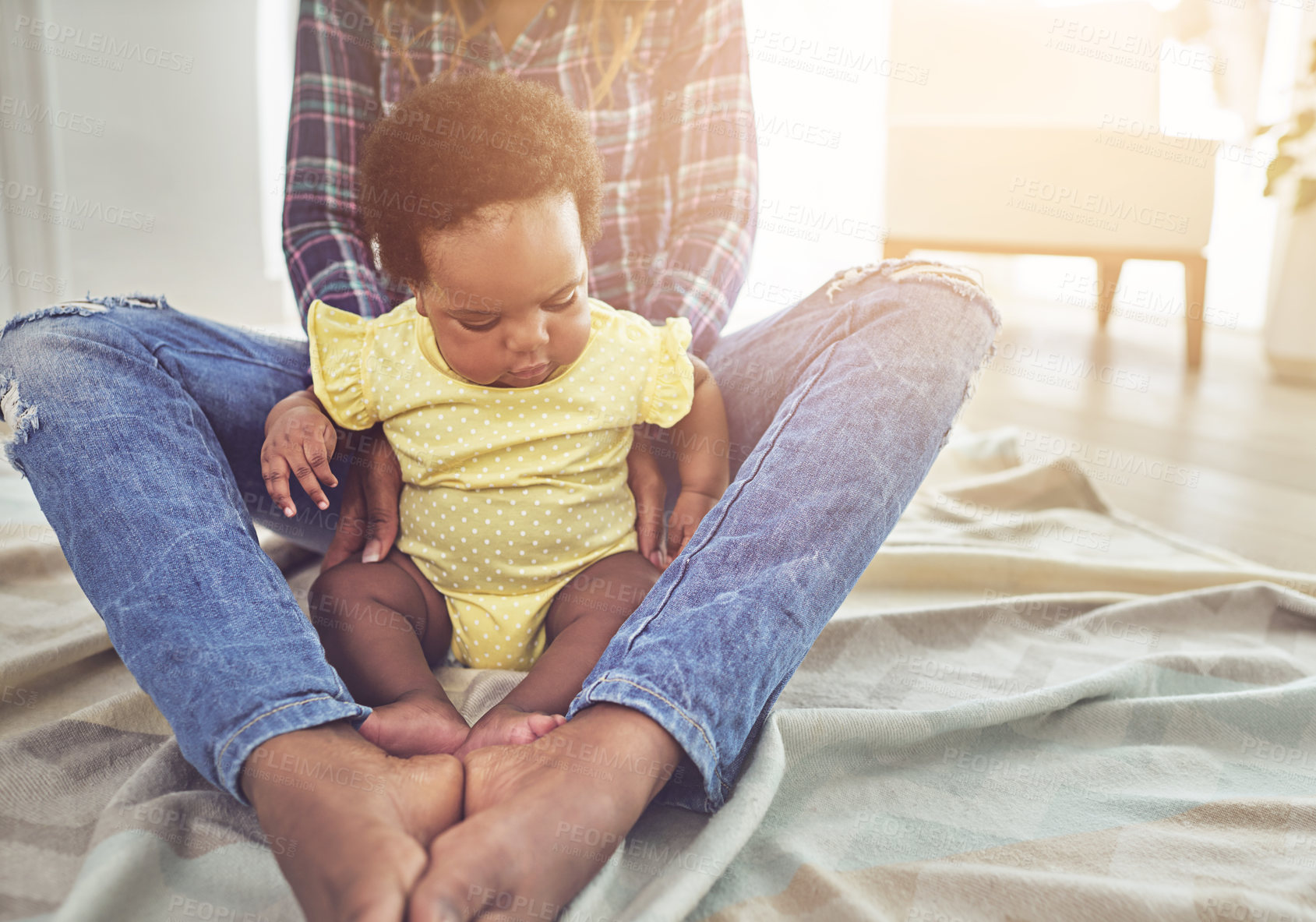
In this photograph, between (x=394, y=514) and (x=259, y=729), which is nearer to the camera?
(x=259, y=729)

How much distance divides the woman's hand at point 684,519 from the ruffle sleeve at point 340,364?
0.87 ft

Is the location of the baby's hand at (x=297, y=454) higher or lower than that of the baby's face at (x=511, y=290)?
lower

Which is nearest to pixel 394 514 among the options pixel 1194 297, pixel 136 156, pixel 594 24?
pixel 594 24

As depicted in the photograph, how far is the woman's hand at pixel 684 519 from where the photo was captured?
78 centimetres

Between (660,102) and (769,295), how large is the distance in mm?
2149

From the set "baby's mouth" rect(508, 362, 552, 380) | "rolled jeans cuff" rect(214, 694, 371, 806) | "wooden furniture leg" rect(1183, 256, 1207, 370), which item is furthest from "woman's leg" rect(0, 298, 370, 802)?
"wooden furniture leg" rect(1183, 256, 1207, 370)

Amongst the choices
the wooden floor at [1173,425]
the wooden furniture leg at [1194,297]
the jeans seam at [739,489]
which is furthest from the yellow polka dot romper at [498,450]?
the wooden furniture leg at [1194,297]

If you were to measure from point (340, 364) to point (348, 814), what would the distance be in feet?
1.37

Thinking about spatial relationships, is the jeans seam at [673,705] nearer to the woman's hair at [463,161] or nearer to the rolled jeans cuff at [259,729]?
the rolled jeans cuff at [259,729]

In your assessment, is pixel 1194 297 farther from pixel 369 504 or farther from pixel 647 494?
pixel 369 504

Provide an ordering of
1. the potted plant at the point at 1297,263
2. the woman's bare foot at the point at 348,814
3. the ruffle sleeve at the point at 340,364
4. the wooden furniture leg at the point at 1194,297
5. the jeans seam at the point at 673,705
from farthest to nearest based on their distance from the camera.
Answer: the wooden furniture leg at the point at 1194,297, the potted plant at the point at 1297,263, the ruffle sleeve at the point at 340,364, the jeans seam at the point at 673,705, the woman's bare foot at the point at 348,814

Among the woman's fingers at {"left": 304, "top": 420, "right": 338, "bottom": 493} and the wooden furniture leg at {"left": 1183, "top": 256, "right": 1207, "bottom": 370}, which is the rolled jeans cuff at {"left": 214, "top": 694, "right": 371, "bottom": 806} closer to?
the woman's fingers at {"left": 304, "top": 420, "right": 338, "bottom": 493}

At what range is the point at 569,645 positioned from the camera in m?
0.69

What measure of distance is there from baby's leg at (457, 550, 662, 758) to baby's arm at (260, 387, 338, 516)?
0.66 feet
